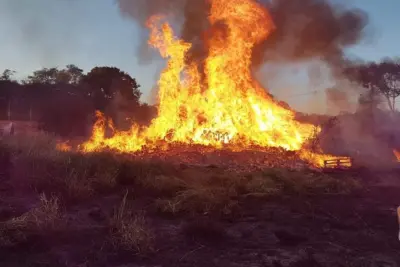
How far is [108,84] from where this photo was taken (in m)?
46.1

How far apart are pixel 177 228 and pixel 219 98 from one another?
50.2 feet

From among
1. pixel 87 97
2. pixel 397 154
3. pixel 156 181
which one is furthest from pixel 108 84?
pixel 156 181

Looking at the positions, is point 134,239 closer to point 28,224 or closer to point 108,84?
point 28,224

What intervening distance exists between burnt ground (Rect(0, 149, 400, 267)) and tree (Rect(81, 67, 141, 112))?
35.7 metres

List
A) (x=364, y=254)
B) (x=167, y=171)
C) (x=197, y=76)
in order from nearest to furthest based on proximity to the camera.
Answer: (x=364, y=254)
(x=167, y=171)
(x=197, y=76)

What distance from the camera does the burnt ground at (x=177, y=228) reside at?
19.9 ft

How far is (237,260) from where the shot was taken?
6113 millimetres

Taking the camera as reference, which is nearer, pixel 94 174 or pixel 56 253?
pixel 56 253

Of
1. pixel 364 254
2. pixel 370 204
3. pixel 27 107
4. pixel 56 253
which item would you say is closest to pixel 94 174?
pixel 56 253

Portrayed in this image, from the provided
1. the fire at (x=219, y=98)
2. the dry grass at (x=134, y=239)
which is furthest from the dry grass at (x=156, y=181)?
the fire at (x=219, y=98)

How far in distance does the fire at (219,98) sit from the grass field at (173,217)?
9.31 m

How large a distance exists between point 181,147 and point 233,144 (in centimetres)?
276

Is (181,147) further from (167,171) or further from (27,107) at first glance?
(27,107)

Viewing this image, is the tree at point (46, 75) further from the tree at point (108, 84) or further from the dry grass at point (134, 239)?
the dry grass at point (134, 239)
